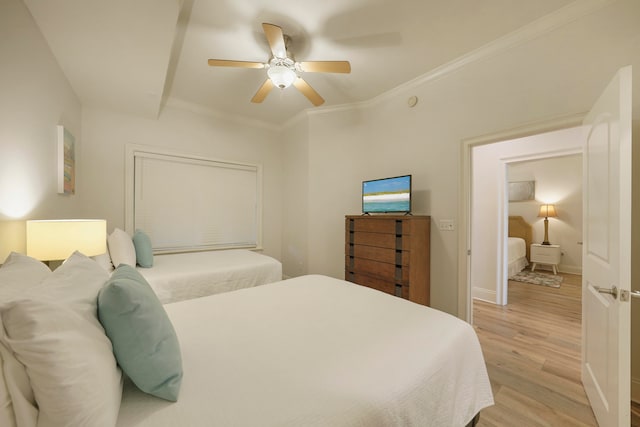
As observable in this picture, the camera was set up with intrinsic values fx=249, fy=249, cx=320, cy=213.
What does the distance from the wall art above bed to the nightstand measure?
3.82 feet

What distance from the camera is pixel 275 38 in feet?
5.80

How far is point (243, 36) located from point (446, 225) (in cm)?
256

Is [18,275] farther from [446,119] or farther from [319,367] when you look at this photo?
[446,119]

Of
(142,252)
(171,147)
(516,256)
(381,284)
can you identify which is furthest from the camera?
(516,256)

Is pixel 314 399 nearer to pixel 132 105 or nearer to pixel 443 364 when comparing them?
pixel 443 364

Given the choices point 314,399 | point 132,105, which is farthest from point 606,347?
point 132,105

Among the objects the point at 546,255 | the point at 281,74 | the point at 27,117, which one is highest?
the point at 281,74

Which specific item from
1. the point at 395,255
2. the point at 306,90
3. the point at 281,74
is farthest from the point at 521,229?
the point at 281,74

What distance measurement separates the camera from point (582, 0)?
173 centimetres

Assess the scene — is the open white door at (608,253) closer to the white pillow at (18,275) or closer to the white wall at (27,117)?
the white pillow at (18,275)

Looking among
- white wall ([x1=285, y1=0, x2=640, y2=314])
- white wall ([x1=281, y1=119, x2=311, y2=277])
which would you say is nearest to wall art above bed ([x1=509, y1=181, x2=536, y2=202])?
white wall ([x1=285, y1=0, x2=640, y2=314])

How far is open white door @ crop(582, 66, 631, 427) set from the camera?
42.9 inches

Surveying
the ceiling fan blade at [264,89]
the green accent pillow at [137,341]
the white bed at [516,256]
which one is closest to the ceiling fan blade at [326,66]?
the ceiling fan blade at [264,89]

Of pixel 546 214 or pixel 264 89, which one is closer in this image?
pixel 264 89
